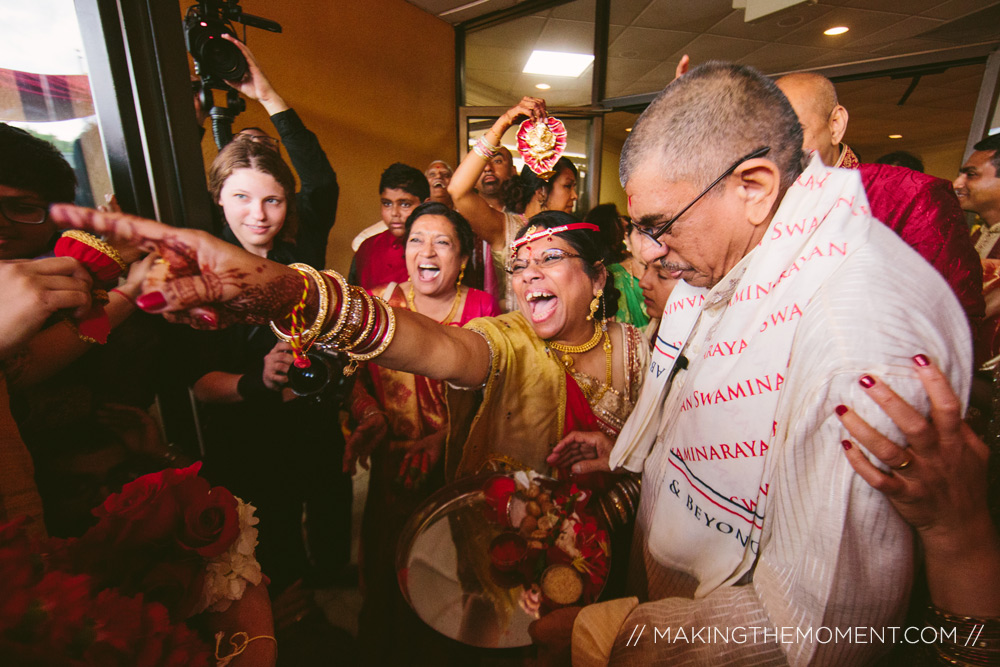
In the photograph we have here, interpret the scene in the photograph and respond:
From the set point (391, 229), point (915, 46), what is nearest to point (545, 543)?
point (391, 229)

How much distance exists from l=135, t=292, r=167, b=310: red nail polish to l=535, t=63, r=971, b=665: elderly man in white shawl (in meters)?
1.02

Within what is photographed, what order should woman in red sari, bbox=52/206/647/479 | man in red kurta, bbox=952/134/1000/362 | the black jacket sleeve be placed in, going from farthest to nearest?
man in red kurta, bbox=952/134/1000/362
the black jacket sleeve
woman in red sari, bbox=52/206/647/479

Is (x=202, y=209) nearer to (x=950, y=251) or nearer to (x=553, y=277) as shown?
(x=553, y=277)

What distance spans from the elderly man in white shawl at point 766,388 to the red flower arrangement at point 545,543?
11cm

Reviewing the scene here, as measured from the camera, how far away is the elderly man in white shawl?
64cm

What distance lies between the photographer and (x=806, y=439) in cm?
67

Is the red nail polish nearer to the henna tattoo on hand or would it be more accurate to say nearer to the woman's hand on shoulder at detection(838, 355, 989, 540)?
the henna tattoo on hand

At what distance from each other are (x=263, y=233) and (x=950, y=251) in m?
2.56

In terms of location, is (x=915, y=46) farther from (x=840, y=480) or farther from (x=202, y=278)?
(x=202, y=278)

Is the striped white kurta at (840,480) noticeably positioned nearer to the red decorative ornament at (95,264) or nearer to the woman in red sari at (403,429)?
the woman in red sari at (403,429)

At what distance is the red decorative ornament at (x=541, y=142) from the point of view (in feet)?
9.43

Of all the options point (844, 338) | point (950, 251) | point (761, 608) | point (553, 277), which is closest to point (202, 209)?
point (553, 277)

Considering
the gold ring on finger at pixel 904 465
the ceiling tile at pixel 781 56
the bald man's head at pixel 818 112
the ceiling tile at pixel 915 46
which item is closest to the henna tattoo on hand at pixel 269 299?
the gold ring on finger at pixel 904 465

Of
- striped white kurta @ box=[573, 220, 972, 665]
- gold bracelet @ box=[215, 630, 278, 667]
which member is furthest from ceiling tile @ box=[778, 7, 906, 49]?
gold bracelet @ box=[215, 630, 278, 667]
